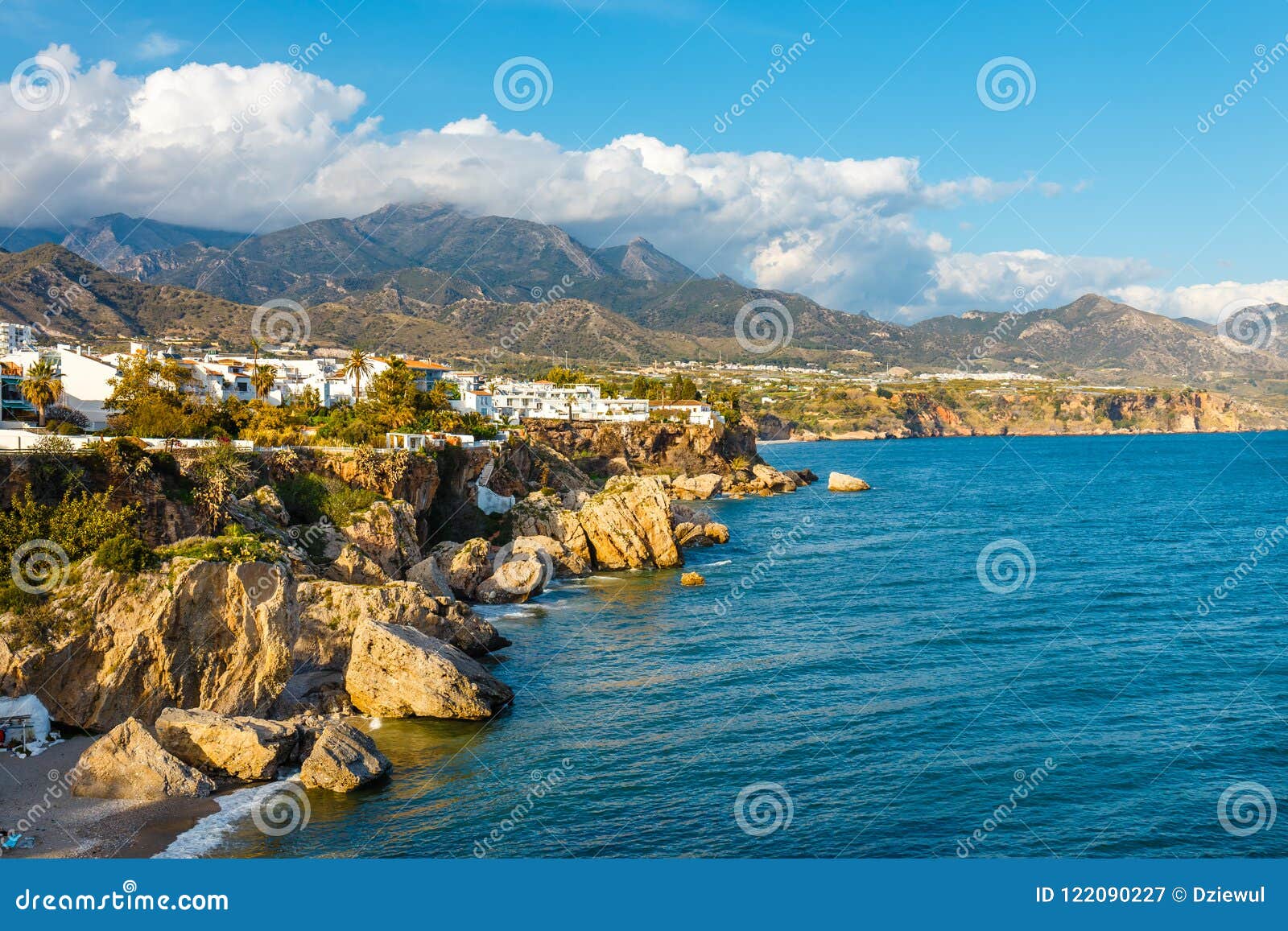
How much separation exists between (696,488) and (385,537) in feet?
195

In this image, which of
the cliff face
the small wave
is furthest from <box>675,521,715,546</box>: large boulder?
the small wave

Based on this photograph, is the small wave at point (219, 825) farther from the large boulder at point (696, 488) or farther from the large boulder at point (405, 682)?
the large boulder at point (696, 488)

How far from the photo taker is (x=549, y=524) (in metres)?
60.6

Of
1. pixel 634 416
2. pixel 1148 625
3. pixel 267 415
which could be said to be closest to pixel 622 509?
pixel 267 415

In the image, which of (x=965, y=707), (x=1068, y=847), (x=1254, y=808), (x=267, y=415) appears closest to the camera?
(x=1068, y=847)

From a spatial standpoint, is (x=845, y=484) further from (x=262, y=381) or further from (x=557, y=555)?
(x=262, y=381)

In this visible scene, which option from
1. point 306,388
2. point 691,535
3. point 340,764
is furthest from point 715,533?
point 340,764

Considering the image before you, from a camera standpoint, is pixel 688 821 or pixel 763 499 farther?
pixel 763 499

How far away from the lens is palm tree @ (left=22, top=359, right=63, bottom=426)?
4606 centimetres

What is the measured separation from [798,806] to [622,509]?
36.8 meters

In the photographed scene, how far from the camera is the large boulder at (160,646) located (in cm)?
2511

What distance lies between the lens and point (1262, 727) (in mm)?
27969

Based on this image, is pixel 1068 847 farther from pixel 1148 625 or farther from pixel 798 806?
pixel 1148 625

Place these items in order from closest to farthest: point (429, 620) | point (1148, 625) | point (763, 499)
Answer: point (429, 620) < point (1148, 625) < point (763, 499)
